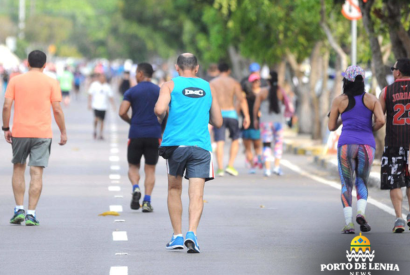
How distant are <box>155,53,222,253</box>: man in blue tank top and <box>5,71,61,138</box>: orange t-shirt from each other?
2.16m

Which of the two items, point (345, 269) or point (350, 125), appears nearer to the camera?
point (345, 269)

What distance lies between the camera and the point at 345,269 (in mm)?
8336

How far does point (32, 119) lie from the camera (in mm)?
11344

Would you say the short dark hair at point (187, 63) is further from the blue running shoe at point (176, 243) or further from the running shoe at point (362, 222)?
the running shoe at point (362, 222)

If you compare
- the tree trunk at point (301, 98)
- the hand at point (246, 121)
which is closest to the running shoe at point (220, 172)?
the hand at point (246, 121)

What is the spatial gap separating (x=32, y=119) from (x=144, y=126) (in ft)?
5.87

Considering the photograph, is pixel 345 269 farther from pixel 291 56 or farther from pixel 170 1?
pixel 170 1

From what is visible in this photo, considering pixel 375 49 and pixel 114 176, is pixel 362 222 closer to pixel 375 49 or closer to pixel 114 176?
pixel 114 176

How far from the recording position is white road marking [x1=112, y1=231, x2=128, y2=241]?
1041 centimetres

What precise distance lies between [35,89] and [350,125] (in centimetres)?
324

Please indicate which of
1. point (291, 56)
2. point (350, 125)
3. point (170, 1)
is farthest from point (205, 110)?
point (170, 1)

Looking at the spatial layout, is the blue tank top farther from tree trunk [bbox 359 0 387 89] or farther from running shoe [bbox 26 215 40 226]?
tree trunk [bbox 359 0 387 89]

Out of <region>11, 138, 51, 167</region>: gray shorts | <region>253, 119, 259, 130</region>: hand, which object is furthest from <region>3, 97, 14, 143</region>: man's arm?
<region>253, 119, 259, 130</region>: hand

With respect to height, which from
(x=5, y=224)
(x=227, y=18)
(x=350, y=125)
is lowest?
(x=5, y=224)
